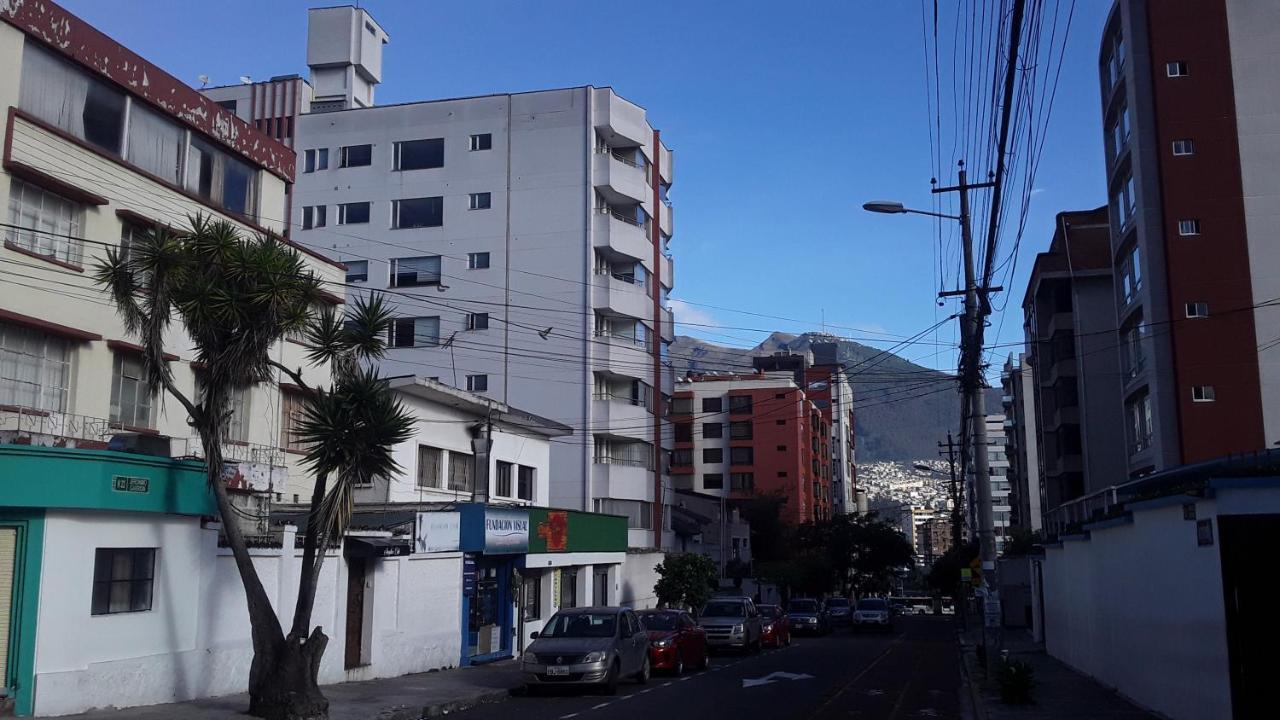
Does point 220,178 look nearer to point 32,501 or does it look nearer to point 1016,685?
point 32,501

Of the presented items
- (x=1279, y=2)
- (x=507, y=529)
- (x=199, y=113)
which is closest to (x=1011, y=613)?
(x=1279, y=2)

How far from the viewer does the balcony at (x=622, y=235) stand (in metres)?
50.1

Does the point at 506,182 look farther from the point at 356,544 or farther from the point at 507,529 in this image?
the point at 356,544

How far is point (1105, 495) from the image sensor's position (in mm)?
22328

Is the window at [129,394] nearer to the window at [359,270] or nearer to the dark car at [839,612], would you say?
the window at [359,270]

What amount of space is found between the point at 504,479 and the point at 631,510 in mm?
16316

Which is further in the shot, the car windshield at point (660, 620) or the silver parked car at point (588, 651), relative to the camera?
the car windshield at point (660, 620)

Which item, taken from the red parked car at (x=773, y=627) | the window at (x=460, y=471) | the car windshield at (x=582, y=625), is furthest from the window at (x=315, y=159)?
the car windshield at (x=582, y=625)

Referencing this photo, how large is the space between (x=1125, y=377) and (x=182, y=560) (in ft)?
135

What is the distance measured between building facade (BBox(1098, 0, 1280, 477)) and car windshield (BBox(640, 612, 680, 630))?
2368 cm

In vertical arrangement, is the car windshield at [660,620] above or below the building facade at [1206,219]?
below

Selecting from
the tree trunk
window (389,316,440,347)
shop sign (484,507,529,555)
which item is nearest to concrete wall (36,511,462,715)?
the tree trunk

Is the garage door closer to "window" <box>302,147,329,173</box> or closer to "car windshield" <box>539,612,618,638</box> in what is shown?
"car windshield" <box>539,612,618,638</box>

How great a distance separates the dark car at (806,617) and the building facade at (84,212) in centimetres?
2962
